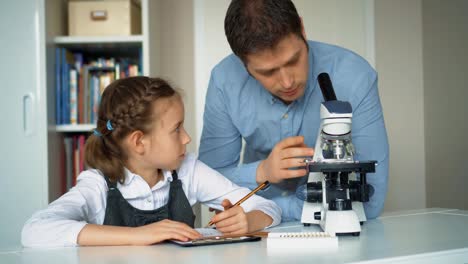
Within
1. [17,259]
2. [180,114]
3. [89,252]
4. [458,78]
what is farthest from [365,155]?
[458,78]

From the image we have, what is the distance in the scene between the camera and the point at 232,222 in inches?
52.3

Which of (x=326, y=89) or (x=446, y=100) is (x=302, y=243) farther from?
(x=446, y=100)

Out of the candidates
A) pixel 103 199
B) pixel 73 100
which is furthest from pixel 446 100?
pixel 103 199

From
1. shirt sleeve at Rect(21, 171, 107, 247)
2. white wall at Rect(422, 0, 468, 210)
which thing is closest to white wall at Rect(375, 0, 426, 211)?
white wall at Rect(422, 0, 468, 210)

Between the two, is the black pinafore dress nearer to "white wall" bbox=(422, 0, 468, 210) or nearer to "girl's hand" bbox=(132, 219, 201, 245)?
"girl's hand" bbox=(132, 219, 201, 245)

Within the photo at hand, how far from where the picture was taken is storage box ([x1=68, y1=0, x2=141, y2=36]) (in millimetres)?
2564

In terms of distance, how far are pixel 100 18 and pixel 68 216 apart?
147 centimetres

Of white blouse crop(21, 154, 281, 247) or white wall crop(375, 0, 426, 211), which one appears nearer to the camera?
white blouse crop(21, 154, 281, 247)

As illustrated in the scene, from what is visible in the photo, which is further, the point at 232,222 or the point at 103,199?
the point at 103,199

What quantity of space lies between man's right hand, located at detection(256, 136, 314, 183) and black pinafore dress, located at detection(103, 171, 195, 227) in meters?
0.29

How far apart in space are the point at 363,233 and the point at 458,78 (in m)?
1.80

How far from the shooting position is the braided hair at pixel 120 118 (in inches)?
62.1

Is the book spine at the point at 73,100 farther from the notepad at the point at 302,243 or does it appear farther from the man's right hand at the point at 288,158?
the notepad at the point at 302,243

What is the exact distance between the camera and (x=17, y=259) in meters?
1.06
